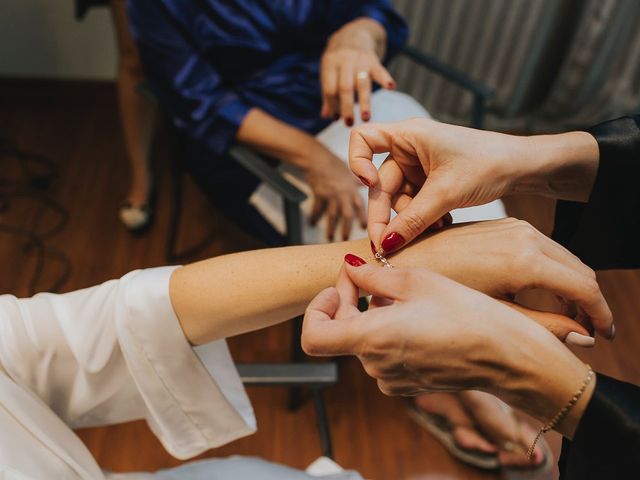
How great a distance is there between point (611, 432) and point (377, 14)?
1219 millimetres

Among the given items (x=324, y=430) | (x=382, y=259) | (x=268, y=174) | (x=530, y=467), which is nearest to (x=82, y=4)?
(x=268, y=174)

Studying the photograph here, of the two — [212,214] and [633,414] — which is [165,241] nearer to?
[212,214]

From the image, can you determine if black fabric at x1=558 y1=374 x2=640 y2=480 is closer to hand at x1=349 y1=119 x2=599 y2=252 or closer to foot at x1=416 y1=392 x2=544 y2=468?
hand at x1=349 y1=119 x2=599 y2=252

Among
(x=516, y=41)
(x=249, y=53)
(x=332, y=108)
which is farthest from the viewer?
(x=516, y=41)

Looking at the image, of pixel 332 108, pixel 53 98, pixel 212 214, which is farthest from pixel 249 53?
pixel 53 98

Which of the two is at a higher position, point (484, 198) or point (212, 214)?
point (484, 198)

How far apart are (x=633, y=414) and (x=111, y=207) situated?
1.93 m

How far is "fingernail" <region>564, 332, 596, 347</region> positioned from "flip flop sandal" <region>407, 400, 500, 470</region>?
28.2 inches

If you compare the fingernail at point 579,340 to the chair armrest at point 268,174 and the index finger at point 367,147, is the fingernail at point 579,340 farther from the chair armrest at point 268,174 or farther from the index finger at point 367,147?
the chair armrest at point 268,174

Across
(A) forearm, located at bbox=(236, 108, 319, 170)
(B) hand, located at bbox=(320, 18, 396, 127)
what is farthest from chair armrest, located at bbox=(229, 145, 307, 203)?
(B) hand, located at bbox=(320, 18, 396, 127)

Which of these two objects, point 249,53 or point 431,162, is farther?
point 249,53

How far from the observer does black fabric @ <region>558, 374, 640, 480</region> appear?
23.2 inches

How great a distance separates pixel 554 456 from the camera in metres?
0.74

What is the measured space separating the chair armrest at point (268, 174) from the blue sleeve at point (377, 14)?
449 millimetres
